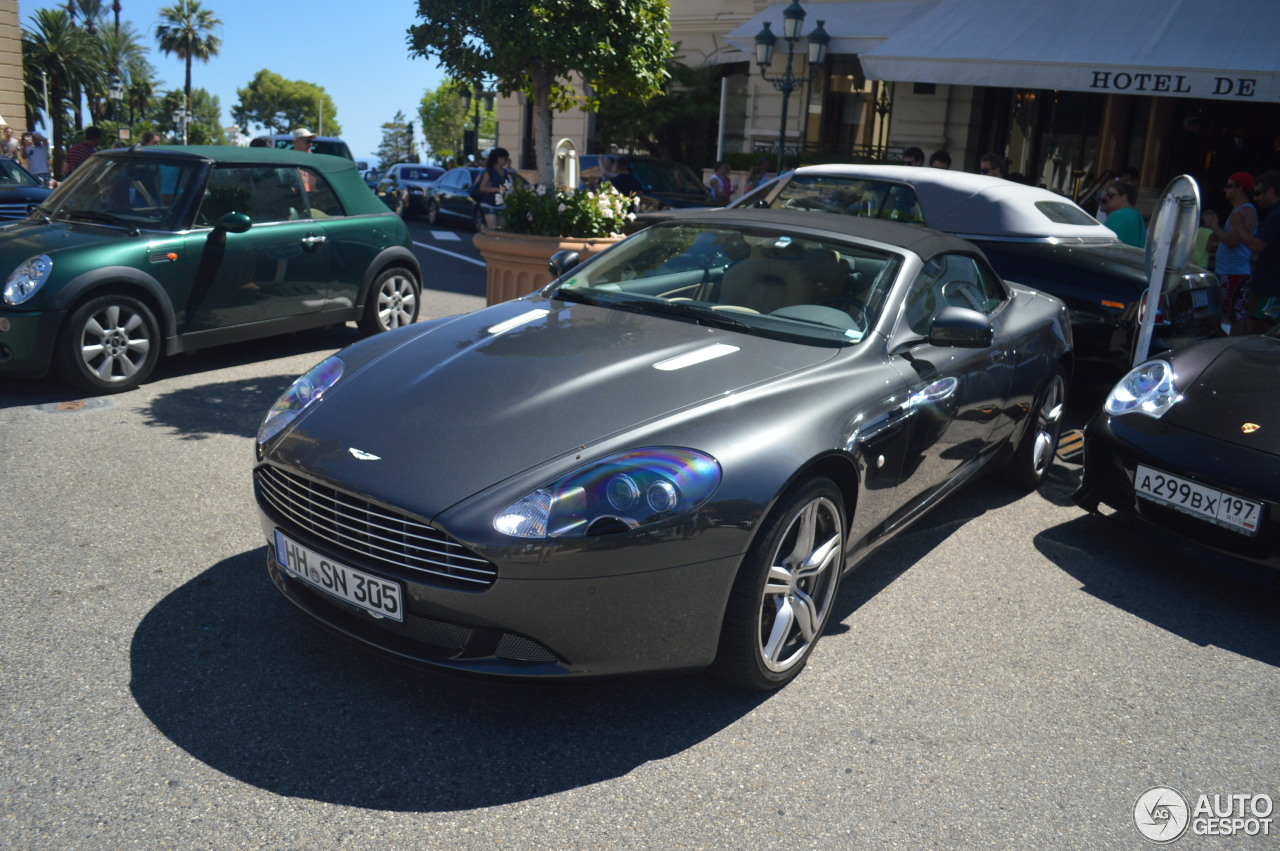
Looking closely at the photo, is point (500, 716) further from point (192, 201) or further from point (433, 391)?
point (192, 201)

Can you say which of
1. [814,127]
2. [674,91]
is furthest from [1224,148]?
[674,91]

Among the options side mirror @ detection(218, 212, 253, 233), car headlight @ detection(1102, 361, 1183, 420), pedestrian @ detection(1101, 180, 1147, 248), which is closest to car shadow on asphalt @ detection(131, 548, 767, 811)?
car headlight @ detection(1102, 361, 1183, 420)

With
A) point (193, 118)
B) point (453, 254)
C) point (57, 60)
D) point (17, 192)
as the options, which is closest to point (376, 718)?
point (17, 192)

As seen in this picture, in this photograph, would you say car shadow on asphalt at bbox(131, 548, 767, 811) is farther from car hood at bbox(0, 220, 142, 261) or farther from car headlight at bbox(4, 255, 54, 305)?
car hood at bbox(0, 220, 142, 261)

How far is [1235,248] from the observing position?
9.34 metres

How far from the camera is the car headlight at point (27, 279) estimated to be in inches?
235

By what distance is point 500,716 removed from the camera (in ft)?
10.0

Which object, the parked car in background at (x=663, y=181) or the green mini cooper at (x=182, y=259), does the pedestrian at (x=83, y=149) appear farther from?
the parked car in background at (x=663, y=181)

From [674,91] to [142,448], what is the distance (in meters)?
20.9

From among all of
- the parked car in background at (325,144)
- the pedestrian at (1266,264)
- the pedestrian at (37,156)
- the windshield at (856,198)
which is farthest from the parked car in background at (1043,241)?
the parked car in background at (325,144)

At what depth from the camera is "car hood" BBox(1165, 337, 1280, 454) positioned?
14.2 feet

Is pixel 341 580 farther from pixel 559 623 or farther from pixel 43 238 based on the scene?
pixel 43 238

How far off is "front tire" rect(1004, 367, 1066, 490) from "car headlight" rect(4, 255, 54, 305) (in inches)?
216

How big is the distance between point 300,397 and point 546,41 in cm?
447
